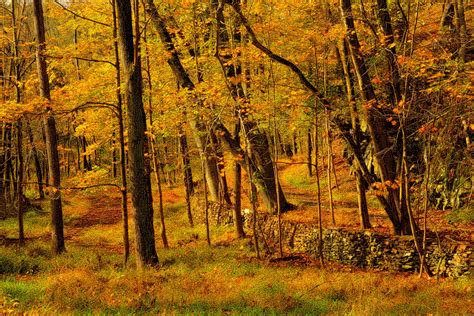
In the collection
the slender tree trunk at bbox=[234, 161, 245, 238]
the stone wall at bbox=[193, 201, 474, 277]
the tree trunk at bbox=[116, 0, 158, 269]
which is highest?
the tree trunk at bbox=[116, 0, 158, 269]

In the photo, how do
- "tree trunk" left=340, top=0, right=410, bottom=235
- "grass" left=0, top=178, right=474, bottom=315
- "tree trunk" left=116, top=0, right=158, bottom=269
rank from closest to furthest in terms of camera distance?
1. "grass" left=0, top=178, right=474, bottom=315
2. "tree trunk" left=116, top=0, right=158, bottom=269
3. "tree trunk" left=340, top=0, right=410, bottom=235

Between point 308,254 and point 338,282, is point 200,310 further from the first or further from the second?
point 308,254

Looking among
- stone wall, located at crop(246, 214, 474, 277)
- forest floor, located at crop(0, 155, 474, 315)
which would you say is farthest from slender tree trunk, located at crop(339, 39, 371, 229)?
forest floor, located at crop(0, 155, 474, 315)

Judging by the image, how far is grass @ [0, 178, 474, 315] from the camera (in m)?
6.51

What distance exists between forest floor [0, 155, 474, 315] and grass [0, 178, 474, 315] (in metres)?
0.02

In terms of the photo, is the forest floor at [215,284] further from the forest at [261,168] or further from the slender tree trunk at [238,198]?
the slender tree trunk at [238,198]

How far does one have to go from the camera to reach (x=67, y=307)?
234 inches

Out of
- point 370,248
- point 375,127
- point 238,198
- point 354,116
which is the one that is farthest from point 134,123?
point 370,248

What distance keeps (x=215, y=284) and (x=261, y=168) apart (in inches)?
330

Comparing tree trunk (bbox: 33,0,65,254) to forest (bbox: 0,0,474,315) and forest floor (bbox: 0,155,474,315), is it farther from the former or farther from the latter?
forest floor (bbox: 0,155,474,315)

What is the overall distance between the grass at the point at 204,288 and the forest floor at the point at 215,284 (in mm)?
18

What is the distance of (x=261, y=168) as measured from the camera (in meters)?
16.5

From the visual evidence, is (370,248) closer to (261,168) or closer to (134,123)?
(261,168)

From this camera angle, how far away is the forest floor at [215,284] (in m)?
6.61
